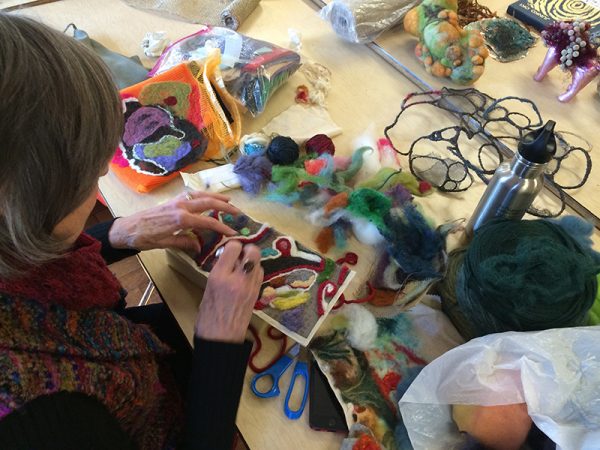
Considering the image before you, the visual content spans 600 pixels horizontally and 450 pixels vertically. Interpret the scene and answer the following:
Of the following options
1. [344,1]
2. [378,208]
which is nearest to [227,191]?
[378,208]

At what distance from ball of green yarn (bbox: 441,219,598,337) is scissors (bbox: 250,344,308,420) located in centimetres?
28

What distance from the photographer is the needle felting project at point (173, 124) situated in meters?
0.96

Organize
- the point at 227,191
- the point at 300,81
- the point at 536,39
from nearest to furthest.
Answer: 1. the point at 227,191
2. the point at 300,81
3. the point at 536,39

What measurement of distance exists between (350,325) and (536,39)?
3.56 feet

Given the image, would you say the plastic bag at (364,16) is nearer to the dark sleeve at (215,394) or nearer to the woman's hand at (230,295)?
the woman's hand at (230,295)

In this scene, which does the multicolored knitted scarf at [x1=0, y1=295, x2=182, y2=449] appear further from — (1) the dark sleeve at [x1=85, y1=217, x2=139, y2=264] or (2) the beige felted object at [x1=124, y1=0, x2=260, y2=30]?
(2) the beige felted object at [x1=124, y1=0, x2=260, y2=30]

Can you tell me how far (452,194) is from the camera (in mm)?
1001

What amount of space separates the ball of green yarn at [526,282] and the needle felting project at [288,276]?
210mm

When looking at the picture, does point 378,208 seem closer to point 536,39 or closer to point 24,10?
point 536,39

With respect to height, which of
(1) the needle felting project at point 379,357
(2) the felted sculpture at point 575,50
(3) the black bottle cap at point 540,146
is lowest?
(1) the needle felting project at point 379,357

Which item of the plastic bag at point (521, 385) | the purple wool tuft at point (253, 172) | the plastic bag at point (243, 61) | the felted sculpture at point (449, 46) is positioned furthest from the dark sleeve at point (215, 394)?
the felted sculpture at point (449, 46)

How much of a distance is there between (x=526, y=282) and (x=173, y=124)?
74cm

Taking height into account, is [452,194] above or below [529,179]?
below

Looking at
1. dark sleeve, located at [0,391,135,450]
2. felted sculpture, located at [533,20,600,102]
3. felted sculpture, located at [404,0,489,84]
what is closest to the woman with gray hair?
dark sleeve, located at [0,391,135,450]
